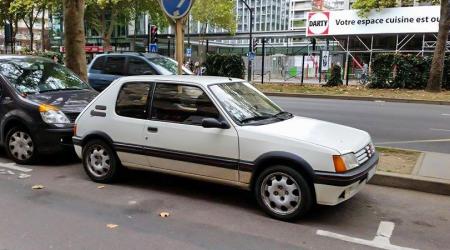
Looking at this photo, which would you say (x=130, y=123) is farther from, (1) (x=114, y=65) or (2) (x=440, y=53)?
(2) (x=440, y=53)

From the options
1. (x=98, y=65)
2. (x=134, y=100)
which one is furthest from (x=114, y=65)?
(x=134, y=100)

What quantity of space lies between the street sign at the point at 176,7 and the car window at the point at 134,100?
5.57ft

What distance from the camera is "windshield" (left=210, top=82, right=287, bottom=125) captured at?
5.57 meters

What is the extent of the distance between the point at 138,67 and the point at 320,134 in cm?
889


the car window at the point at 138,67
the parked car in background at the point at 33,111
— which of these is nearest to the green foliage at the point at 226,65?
the car window at the point at 138,67

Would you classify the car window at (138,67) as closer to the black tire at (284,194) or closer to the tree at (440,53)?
the black tire at (284,194)

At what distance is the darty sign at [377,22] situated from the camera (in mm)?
30234

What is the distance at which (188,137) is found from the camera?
18.5 ft

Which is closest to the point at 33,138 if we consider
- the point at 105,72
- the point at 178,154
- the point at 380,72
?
the point at 178,154

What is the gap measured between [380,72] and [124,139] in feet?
65.7

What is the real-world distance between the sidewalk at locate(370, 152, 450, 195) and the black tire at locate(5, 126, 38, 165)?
192 inches

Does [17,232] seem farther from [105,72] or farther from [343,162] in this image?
[105,72]

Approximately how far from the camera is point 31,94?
25.4ft

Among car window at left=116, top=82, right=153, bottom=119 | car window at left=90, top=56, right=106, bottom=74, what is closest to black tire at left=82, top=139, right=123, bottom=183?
car window at left=116, top=82, right=153, bottom=119
